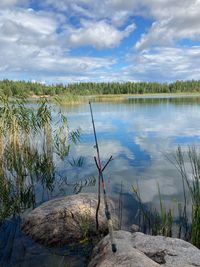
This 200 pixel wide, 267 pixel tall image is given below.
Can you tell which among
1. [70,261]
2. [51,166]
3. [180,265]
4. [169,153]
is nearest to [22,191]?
[51,166]

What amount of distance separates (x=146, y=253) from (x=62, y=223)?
8.57 feet

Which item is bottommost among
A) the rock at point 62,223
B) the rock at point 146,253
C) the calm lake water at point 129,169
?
the calm lake water at point 129,169

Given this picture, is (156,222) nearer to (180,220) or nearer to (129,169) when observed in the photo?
(180,220)

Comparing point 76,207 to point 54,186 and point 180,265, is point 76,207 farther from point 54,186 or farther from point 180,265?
point 54,186

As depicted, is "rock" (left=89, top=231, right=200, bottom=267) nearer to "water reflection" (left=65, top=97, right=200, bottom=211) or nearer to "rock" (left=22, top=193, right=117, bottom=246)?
"rock" (left=22, top=193, right=117, bottom=246)

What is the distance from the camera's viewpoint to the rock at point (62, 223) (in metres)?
6.66

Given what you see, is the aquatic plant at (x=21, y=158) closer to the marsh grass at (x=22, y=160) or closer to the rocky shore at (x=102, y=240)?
the marsh grass at (x=22, y=160)

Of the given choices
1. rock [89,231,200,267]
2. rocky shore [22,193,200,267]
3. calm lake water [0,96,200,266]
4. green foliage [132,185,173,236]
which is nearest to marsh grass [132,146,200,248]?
green foliage [132,185,173,236]

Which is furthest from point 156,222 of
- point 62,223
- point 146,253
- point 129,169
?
point 129,169

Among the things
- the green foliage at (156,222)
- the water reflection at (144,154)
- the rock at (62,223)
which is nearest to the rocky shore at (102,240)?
the rock at (62,223)

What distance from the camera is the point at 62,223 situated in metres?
6.77

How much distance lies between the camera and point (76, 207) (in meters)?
7.05

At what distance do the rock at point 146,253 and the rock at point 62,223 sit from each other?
145 cm

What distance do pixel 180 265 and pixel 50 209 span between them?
11.8 ft
